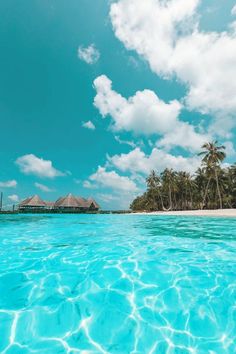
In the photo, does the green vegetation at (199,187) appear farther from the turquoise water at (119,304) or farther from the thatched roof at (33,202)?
the turquoise water at (119,304)

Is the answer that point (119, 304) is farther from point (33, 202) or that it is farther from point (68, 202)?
point (33, 202)

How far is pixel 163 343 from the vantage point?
252 cm

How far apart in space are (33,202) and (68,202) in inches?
325

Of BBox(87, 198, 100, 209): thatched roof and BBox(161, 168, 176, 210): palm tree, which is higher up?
BBox(161, 168, 176, 210): palm tree

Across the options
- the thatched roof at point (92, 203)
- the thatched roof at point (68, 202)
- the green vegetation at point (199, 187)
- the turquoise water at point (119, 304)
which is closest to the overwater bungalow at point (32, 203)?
the thatched roof at point (68, 202)

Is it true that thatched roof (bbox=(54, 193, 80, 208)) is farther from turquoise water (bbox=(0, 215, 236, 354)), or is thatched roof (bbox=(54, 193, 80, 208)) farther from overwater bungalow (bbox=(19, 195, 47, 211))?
turquoise water (bbox=(0, 215, 236, 354))

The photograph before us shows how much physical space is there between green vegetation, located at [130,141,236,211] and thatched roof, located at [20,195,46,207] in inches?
1081

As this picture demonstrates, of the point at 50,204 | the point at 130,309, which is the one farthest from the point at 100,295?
the point at 50,204

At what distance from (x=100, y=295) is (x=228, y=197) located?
47.5 meters

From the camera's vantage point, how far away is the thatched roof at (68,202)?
53.4 meters

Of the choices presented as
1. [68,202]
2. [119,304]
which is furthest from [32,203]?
[119,304]

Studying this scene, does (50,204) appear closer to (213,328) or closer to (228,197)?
(228,197)

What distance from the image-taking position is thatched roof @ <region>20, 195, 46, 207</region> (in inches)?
2069

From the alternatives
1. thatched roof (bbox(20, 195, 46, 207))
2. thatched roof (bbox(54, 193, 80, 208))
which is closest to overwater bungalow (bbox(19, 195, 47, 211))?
thatched roof (bbox(20, 195, 46, 207))
